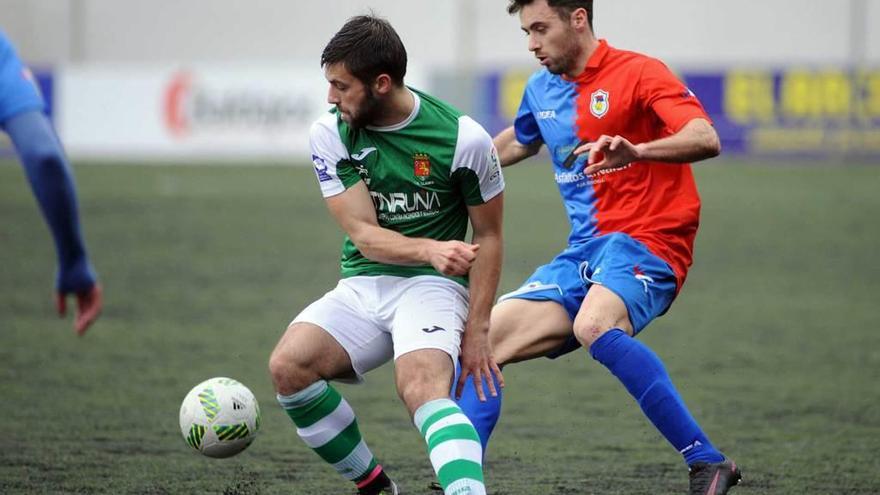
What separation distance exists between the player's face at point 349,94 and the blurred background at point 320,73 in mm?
19300

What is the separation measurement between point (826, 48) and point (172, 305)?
23.6 metres

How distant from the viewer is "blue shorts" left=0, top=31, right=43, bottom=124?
379 centimetres

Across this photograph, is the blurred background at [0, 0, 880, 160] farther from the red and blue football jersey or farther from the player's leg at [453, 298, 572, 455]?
the player's leg at [453, 298, 572, 455]

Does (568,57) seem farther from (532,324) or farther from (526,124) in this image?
(532,324)

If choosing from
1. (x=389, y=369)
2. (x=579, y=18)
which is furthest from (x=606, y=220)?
(x=389, y=369)

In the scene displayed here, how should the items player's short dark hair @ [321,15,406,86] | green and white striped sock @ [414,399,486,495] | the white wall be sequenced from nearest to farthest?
green and white striped sock @ [414,399,486,495]
player's short dark hair @ [321,15,406,86]
the white wall

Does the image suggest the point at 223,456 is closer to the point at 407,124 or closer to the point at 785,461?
the point at 407,124

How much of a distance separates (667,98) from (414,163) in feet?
3.60

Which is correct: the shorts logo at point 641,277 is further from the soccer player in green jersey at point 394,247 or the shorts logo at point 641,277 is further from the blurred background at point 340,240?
the blurred background at point 340,240

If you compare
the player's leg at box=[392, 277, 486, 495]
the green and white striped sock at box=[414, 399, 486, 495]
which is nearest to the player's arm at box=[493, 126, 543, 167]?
the player's leg at box=[392, 277, 486, 495]

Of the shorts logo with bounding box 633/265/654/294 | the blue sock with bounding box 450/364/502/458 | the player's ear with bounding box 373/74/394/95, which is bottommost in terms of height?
the blue sock with bounding box 450/364/502/458

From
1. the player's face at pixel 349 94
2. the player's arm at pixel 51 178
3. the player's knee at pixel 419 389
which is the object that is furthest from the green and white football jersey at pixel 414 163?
the player's arm at pixel 51 178

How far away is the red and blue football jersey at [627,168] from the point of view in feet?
16.8

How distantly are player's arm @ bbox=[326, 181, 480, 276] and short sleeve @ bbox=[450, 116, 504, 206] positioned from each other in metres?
0.26
